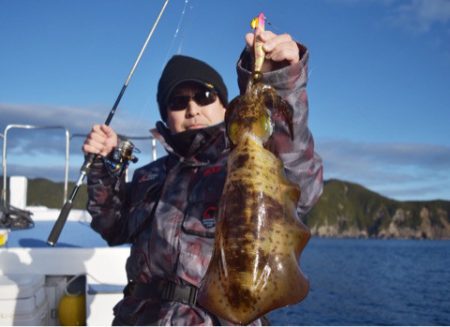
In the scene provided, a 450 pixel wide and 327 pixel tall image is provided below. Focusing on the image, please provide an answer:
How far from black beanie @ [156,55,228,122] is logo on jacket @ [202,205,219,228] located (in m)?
1.20

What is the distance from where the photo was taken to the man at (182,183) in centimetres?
345

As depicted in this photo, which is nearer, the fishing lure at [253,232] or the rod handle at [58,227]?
the fishing lure at [253,232]

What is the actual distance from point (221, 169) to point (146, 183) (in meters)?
0.85

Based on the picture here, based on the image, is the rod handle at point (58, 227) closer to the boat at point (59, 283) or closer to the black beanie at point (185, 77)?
the boat at point (59, 283)

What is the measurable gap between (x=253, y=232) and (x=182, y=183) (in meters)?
1.59

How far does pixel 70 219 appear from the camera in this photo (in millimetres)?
13648

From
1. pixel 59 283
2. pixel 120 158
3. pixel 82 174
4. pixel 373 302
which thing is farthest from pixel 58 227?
pixel 373 302

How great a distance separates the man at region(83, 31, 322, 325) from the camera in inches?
136

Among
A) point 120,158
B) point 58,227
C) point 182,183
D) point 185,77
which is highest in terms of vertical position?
point 185,77

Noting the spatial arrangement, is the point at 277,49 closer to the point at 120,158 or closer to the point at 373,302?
the point at 120,158

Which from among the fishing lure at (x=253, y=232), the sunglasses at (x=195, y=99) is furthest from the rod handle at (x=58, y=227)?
the fishing lure at (x=253, y=232)

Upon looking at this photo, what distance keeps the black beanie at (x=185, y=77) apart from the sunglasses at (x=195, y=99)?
70 mm

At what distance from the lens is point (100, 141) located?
458 centimetres

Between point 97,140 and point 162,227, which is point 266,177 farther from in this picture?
point 97,140
